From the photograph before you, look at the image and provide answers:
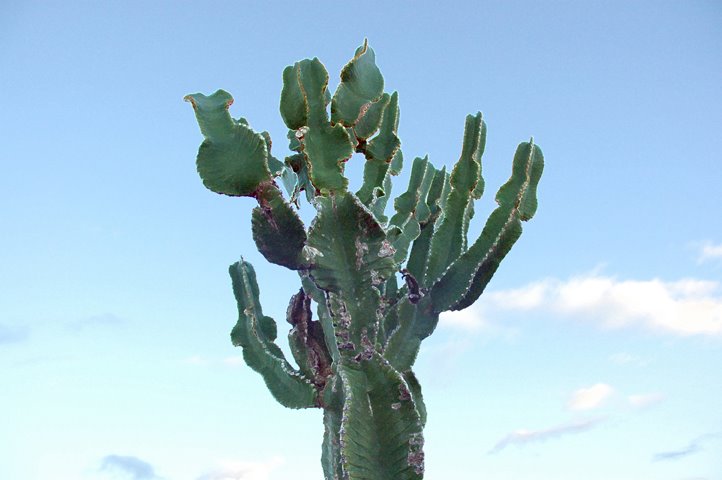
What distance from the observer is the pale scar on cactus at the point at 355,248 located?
3832mm

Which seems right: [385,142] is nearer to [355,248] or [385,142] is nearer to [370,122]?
[370,122]

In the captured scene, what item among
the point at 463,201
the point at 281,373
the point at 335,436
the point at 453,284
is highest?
the point at 463,201

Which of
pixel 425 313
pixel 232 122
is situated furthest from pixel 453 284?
pixel 232 122

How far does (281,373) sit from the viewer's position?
453 centimetres

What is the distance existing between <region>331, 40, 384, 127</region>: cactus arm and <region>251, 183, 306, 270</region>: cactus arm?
2.20 feet

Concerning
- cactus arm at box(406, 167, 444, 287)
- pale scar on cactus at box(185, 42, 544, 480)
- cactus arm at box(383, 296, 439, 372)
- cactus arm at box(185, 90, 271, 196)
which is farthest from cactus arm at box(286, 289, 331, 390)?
cactus arm at box(185, 90, 271, 196)

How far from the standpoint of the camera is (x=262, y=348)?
466cm

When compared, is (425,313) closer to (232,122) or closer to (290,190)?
(290,190)

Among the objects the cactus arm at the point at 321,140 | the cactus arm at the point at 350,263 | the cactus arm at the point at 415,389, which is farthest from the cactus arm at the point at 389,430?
the cactus arm at the point at 321,140

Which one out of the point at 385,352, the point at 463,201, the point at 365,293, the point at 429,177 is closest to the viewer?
the point at 365,293

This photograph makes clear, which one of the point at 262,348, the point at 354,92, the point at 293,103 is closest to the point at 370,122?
the point at 354,92

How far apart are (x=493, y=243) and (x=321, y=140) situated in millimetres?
1136

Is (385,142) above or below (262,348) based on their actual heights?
above

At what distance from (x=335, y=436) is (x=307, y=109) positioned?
5.83 feet
